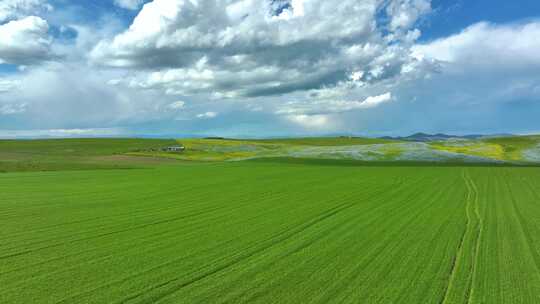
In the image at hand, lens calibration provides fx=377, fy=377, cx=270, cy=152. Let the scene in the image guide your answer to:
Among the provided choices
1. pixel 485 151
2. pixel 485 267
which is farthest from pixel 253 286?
Result: pixel 485 151

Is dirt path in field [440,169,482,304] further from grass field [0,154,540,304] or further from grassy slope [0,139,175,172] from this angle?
grassy slope [0,139,175,172]

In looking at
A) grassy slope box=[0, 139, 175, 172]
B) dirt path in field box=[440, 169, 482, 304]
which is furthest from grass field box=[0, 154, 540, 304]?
grassy slope box=[0, 139, 175, 172]

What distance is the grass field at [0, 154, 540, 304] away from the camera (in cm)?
888

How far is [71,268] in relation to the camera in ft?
33.5

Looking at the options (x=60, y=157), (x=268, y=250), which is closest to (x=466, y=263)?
(x=268, y=250)

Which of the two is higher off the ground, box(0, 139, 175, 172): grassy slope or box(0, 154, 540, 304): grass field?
box(0, 154, 540, 304): grass field

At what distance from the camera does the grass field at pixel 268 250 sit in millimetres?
8875

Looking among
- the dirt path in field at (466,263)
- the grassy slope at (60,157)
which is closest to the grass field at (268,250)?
the dirt path in field at (466,263)

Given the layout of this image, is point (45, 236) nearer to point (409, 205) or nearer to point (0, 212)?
point (0, 212)

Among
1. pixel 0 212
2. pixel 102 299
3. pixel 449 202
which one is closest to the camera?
pixel 102 299

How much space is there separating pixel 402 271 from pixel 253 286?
4.15 metres

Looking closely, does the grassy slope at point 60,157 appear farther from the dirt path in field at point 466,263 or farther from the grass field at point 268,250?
the dirt path in field at point 466,263

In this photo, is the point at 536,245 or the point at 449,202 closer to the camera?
the point at 536,245

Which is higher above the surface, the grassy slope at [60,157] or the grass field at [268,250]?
the grass field at [268,250]
